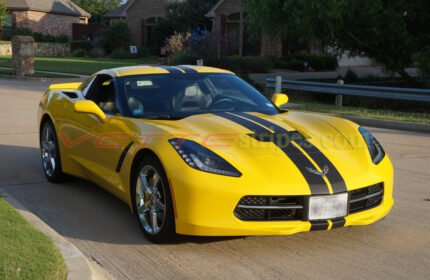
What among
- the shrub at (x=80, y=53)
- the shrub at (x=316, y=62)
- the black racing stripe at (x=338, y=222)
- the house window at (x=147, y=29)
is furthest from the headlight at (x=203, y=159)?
the house window at (x=147, y=29)

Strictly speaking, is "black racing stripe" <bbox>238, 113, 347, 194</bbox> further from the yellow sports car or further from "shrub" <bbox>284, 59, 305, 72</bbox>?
"shrub" <bbox>284, 59, 305, 72</bbox>

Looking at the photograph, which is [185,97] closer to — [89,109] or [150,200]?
[89,109]

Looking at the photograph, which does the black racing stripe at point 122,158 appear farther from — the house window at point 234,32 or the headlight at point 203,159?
the house window at point 234,32

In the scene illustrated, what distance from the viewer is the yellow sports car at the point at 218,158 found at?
14.6ft

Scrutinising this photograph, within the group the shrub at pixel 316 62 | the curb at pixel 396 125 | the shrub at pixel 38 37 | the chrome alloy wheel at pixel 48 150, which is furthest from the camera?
the shrub at pixel 38 37

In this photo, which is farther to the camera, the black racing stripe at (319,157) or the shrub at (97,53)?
the shrub at (97,53)

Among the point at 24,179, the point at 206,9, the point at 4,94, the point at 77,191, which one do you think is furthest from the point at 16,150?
the point at 206,9

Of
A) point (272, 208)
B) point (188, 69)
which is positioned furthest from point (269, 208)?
point (188, 69)

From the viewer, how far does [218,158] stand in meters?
4.59

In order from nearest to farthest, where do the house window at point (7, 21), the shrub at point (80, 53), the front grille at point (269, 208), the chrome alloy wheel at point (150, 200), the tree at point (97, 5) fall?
the front grille at point (269, 208), the chrome alloy wheel at point (150, 200), the shrub at point (80, 53), the house window at point (7, 21), the tree at point (97, 5)

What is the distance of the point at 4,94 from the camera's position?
1867 cm

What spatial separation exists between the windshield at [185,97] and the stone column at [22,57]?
2199cm

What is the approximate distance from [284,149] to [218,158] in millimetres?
589

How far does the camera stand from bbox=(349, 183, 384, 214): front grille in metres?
4.69
